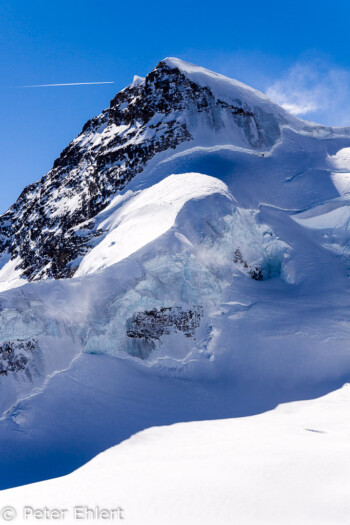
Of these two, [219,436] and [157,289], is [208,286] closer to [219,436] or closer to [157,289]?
[157,289]

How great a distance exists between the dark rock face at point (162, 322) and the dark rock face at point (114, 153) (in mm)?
8997

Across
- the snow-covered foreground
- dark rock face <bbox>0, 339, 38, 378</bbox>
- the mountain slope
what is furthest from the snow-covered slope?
the snow-covered foreground

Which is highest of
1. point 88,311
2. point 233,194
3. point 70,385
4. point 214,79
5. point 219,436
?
point 214,79

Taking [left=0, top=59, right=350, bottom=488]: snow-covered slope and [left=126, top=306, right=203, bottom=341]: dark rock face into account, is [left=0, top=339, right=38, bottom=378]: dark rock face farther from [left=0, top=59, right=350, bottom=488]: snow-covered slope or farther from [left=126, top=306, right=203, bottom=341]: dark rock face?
[left=126, top=306, right=203, bottom=341]: dark rock face

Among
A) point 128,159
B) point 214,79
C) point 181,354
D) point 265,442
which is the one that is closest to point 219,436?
point 265,442

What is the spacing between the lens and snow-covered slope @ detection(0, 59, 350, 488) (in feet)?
53.4

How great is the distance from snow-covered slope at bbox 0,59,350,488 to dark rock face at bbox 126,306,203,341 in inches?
2.3

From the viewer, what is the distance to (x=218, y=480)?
10133mm

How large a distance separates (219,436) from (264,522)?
5620 mm

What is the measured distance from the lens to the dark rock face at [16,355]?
16828 millimetres

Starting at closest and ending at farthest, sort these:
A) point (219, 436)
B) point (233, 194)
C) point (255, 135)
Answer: point (219, 436), point (233, 194), point (255, 135)

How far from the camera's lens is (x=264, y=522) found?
27.4 ft

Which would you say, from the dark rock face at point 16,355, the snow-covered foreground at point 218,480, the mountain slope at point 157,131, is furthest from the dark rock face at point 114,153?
the snow-covered foreground at point 218,480

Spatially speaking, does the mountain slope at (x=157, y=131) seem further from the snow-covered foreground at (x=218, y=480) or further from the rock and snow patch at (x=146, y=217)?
the snow-covered foreground at (x=218, y=480)
